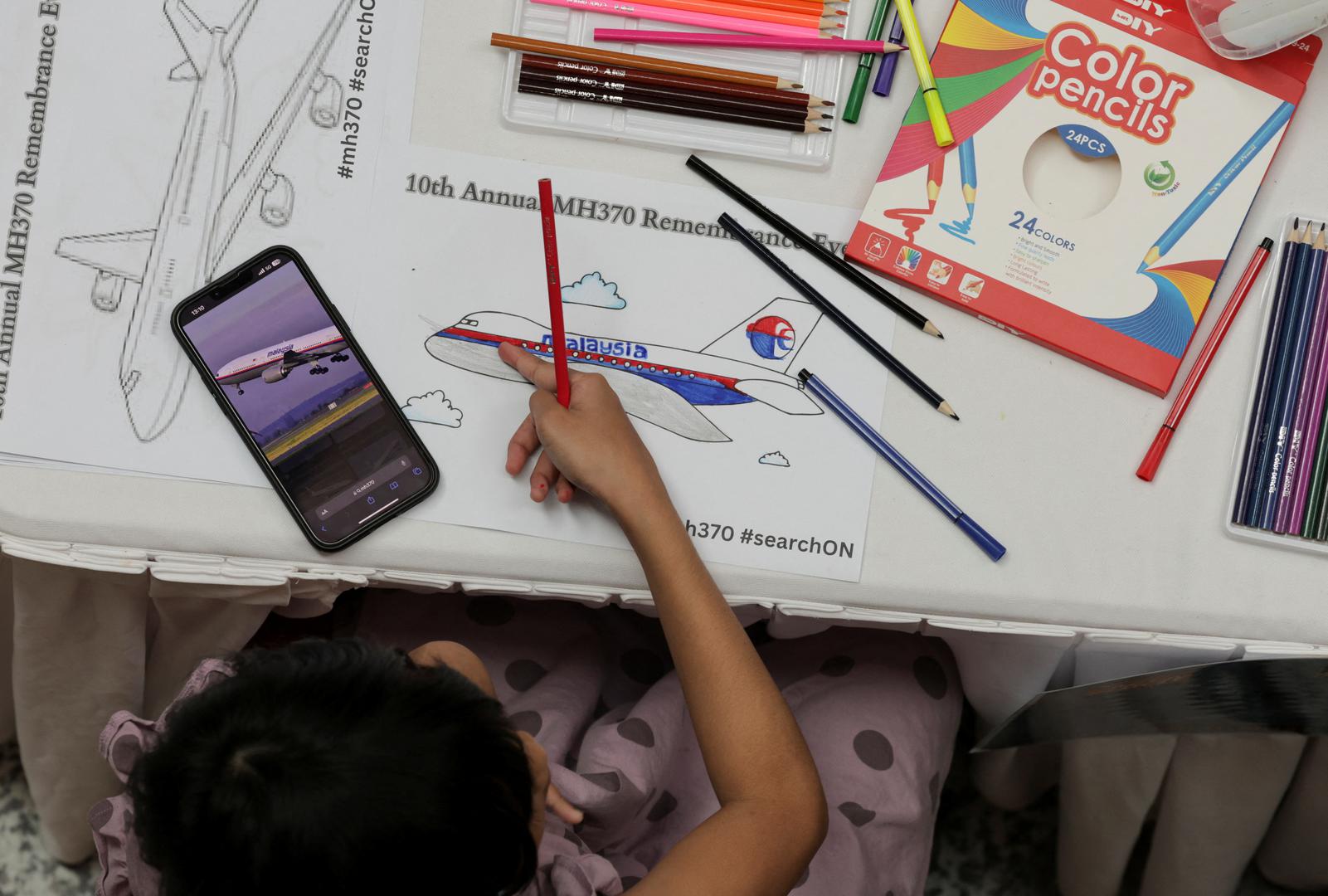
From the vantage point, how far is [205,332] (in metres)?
0.55

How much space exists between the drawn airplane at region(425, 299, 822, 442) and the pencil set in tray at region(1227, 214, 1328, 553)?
24cm

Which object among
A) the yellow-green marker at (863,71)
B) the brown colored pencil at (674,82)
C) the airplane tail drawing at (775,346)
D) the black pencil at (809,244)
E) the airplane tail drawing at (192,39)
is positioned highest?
the yellow-green marker at (863,71)

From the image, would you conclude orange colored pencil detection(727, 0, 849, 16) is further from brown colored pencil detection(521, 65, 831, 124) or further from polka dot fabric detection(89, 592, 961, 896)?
polka dot fabric detection(89, 592, 961, 896)

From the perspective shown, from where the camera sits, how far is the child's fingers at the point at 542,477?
1.76 ft

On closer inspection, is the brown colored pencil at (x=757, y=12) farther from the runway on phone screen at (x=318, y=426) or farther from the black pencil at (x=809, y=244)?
the runway on phone screen at (x=318, y=426)

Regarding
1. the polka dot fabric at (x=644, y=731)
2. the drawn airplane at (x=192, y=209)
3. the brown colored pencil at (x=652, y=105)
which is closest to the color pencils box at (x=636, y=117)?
the brown colored pencil at (x=652, y=105)

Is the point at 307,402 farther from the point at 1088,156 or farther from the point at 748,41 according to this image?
the point at 1088,156

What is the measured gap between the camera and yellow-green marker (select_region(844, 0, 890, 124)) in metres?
0.56

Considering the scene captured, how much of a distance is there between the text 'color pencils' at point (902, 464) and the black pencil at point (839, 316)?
32mm

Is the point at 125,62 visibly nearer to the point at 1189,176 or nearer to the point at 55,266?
the point at 55,266

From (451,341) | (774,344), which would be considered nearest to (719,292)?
(774,344)

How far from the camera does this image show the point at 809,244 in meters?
0.56

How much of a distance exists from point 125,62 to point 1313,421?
686 millimetres

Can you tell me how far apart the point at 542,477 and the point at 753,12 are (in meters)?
0.29
